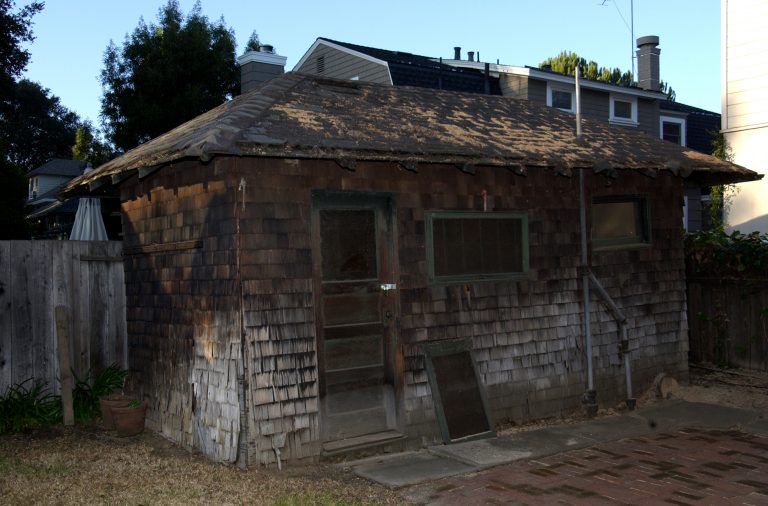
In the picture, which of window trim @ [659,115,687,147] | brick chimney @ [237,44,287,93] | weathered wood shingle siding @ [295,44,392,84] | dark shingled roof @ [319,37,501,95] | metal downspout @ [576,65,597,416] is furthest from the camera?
window trim @ [659,115,687,147]

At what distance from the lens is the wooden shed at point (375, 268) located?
20.6 ft

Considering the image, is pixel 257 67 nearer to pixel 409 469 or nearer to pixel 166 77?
pixel 409 469

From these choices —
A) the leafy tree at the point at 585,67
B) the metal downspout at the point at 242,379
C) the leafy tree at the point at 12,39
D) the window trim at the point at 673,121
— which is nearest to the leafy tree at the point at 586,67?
the leafy tree at the point at 585,67

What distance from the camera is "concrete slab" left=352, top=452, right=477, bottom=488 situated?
585cm

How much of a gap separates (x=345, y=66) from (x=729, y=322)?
44.7 feet

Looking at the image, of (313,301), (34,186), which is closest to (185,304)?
(313,301)

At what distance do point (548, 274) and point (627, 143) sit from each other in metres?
2.63

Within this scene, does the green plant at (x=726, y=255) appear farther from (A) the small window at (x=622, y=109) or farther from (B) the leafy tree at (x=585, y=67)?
(B) the leafy tree at (x=585, y=67)

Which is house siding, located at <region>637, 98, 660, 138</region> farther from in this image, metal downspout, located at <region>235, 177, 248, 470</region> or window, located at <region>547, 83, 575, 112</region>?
metal downspout, located at <region>235, 177, 248, 470</region>

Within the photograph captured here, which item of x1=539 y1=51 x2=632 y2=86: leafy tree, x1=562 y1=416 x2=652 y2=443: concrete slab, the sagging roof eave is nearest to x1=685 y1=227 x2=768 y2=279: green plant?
the sagging roof eave

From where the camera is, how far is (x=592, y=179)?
8719mm

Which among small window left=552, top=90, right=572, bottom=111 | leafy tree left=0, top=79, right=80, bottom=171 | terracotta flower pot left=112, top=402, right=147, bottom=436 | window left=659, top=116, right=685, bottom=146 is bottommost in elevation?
terracotta flower pot left=112, top=402, right=147, bottom=436

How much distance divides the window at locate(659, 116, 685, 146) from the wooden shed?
50.6 ft

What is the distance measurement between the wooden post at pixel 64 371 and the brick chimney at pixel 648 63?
2043 centimetres
